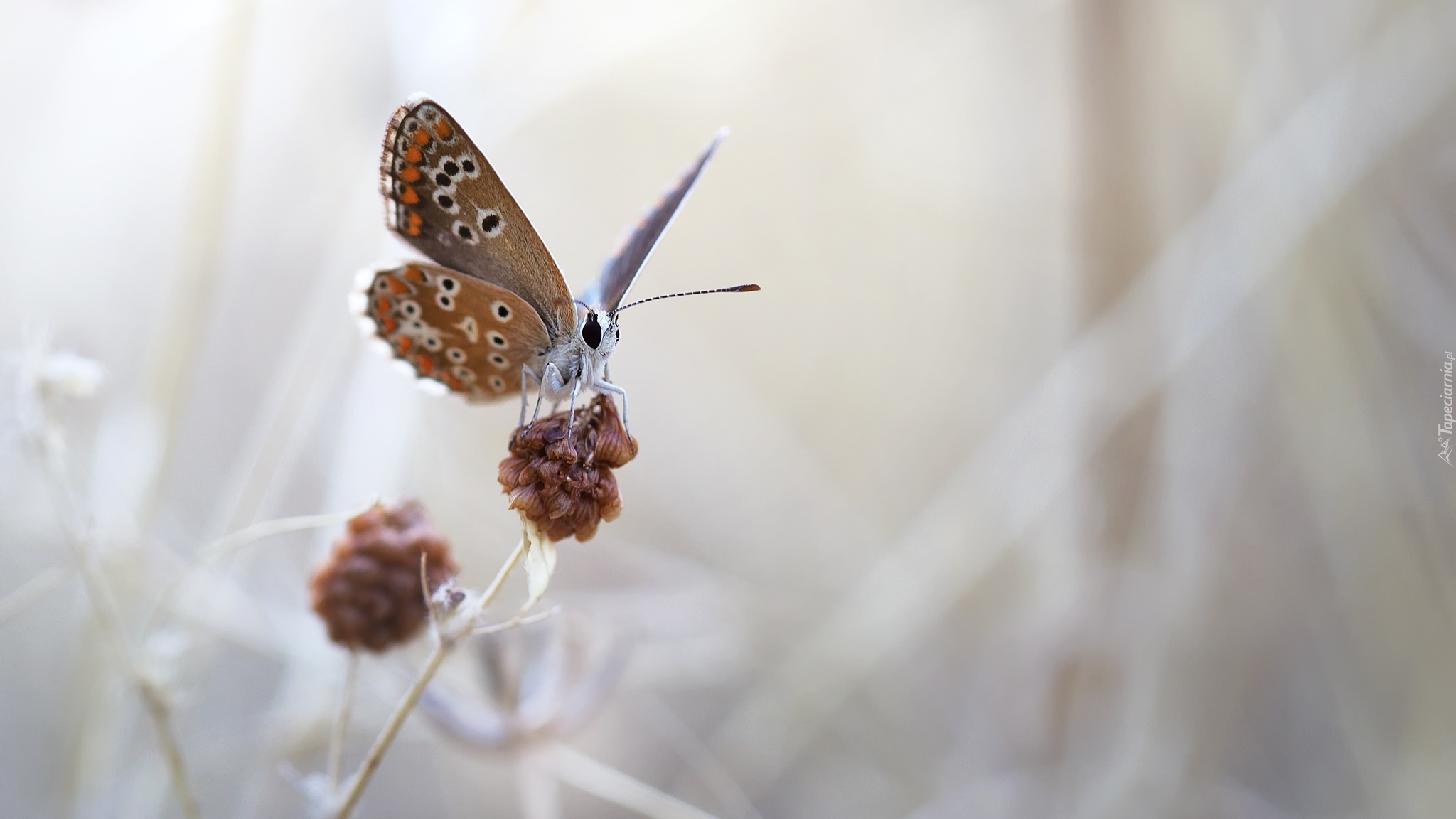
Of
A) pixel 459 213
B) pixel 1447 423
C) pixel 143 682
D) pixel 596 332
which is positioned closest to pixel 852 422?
pixel 1447 423

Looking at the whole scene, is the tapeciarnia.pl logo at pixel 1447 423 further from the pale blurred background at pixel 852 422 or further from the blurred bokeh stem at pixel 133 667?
the blurred bokeh stem at pixel 133 667

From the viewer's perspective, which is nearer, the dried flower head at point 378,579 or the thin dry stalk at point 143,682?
the thin dry stalk at point 143,682

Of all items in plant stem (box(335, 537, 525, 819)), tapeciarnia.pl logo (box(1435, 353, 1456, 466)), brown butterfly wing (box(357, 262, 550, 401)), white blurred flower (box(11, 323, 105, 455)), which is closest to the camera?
plant stem (box(335, 537, 525, 819))

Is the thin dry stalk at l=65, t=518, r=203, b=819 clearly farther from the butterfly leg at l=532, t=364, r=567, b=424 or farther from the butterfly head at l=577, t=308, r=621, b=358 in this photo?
the butterfly head at l=577, t=308, r=621, b=358

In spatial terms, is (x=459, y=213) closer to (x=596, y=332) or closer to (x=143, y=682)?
(x=596, y=332)

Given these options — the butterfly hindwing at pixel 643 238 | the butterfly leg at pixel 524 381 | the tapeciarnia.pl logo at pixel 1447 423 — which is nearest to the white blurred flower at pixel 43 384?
the butterfly leg at pixel 524 381

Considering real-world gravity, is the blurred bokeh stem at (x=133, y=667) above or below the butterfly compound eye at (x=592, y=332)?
below

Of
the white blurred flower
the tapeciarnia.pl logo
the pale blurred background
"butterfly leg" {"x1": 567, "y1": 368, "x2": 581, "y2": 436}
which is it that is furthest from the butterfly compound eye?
the tapeciarnia.pl logo
